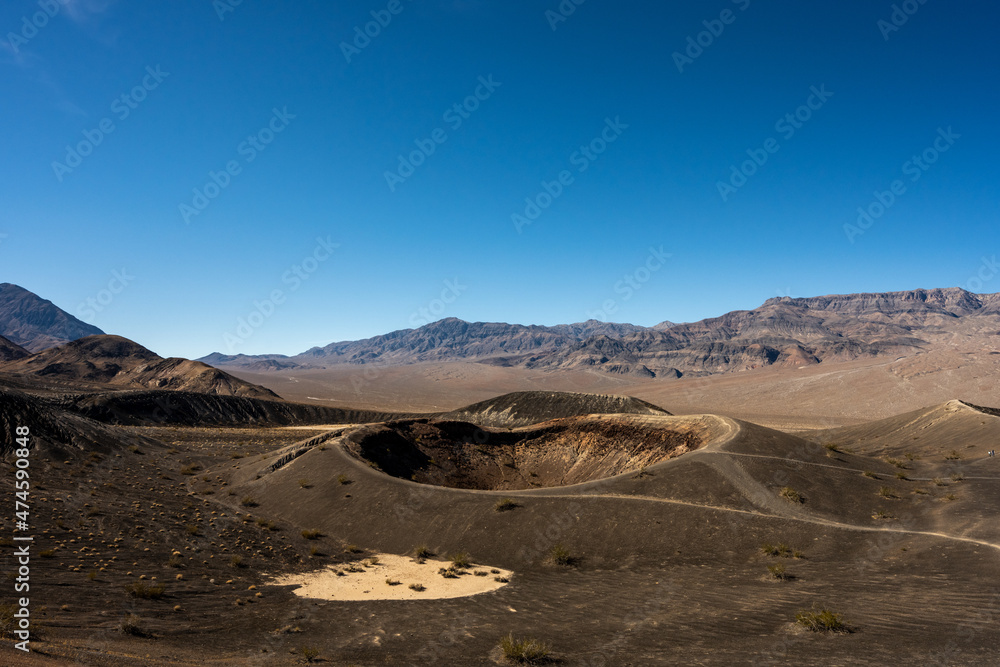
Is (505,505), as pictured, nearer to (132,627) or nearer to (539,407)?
(132,627)

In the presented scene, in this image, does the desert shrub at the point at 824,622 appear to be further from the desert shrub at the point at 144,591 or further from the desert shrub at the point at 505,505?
the desert shrub at the point at 144,591

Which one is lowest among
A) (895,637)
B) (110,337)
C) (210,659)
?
(210,659)

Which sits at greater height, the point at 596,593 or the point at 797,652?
the point at 797,652

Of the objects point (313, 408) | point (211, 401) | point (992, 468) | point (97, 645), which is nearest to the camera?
point (97, 645)

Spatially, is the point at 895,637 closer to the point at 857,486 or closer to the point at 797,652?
the point at 797,652

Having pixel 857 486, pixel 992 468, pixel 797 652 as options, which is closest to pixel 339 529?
pixel 797 652

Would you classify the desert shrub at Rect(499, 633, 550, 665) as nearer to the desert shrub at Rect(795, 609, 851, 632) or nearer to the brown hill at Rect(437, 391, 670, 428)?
the desert shrub at Rect(795, 609, 851, 632)

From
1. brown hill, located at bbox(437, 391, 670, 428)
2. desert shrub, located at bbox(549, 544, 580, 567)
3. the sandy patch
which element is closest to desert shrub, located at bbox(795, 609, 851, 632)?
desert shrub, located at bbox(549, 544, 580, 567)

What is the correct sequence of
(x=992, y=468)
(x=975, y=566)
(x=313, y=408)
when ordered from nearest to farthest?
(x=975, y=566) < (x=992, y=468) < (x=313, y=408)
